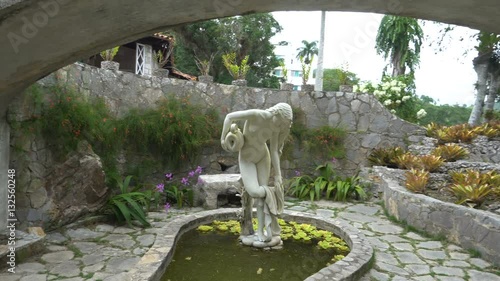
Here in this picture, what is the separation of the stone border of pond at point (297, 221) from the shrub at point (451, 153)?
Result: 3497 mm

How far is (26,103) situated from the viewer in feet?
13.5

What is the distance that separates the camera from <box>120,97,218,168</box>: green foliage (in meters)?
6.43

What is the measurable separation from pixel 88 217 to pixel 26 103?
1685 millimetres

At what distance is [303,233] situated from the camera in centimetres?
442

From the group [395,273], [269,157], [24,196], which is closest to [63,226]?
[24,196]

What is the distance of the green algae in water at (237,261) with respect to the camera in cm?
324

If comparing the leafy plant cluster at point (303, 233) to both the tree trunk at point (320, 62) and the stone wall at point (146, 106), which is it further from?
the tree trunk at point (320, 62)


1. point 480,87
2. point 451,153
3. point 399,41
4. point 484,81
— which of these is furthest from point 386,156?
A: point 399,41

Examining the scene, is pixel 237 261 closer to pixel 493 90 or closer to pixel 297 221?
pixel 297 221

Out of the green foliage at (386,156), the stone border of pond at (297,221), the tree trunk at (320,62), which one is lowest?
the stone border of pond at (297,221)

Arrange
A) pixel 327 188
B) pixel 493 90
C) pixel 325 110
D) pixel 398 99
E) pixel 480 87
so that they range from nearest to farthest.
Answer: pixel 327 188, pixel 325 110, pixel 398 99, pixel 480 87, pixel 493 90

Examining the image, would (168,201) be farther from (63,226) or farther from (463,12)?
(463,12)

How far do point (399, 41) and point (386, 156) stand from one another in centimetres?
1046

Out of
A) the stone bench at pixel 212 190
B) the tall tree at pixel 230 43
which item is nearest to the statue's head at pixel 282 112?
the stone bench at pixel 212 190
